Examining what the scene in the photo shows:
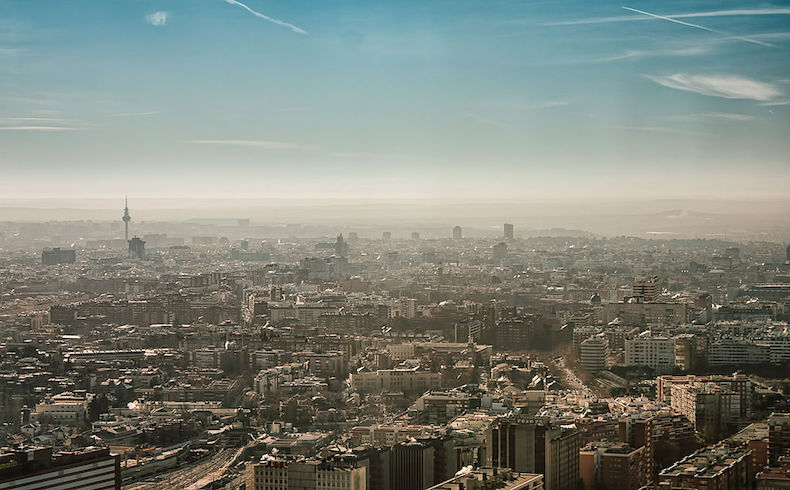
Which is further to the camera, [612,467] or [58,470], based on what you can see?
[612,467]

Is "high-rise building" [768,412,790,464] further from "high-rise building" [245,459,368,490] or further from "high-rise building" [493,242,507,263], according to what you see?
"high-rise building" [493,242,507,263]

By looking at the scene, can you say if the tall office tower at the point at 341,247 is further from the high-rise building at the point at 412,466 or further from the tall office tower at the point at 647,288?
A: the high-rise building at the point at 412,466

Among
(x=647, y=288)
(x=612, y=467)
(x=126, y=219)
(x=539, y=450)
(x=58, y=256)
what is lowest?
(x=612, y=467)

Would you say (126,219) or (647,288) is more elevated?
(126,219)

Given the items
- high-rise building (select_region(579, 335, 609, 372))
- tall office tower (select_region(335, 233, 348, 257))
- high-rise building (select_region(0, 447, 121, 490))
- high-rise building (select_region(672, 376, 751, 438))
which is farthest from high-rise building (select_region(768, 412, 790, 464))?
tall office tower (select_region(335, 233, 348, 257))

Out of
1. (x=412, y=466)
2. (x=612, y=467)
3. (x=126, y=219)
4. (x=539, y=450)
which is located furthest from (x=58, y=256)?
(x=612, y=467)

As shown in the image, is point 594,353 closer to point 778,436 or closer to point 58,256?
point 778,436

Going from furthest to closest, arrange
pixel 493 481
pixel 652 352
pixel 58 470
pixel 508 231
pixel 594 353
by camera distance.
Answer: pixel 508 231 < pixel 594 353 < pixel 652 352 < pixel 493 481 < pixel 58 470

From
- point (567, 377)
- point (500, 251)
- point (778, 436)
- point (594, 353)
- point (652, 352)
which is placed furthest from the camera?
point (500, 251)
